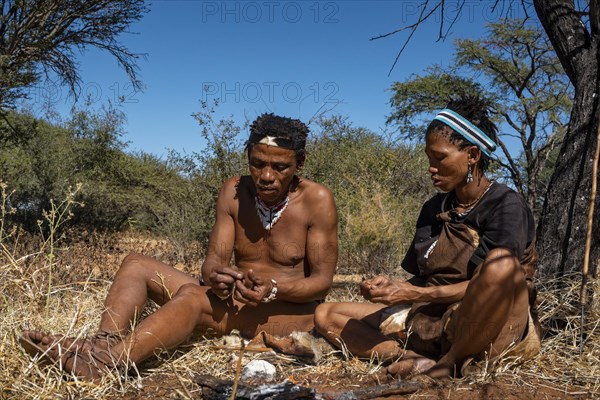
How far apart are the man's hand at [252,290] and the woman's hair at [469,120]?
1.19 meters

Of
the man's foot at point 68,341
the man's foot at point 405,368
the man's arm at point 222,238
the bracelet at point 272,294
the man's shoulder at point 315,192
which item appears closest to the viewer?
the man's foot at point 68,341

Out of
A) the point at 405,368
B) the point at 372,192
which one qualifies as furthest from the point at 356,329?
the point at 372,192

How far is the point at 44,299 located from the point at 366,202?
223 inches

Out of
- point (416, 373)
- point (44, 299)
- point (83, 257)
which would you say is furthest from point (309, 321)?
point (83, 257)

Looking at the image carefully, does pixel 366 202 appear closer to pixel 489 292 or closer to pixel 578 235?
pixel 578 235

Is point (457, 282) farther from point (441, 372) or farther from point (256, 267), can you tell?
point (256, 267)

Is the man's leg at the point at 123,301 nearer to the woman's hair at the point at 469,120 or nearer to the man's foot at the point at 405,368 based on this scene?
the man's foot at the point at 405,368

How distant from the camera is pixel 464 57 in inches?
592

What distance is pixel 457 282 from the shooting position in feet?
10.3

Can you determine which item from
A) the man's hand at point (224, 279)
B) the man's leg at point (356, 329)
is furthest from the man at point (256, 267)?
the man's leg at point (356, 329)

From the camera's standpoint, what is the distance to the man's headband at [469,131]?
3152 mm

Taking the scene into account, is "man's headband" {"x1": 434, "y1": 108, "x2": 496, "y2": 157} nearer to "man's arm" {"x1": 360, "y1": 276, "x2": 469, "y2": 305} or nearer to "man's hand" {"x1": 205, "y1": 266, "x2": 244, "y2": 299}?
"man's arm" {"x1": 360, "y1": 276, "x2": 469, "y2": 305}

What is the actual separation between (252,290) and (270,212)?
635 mm

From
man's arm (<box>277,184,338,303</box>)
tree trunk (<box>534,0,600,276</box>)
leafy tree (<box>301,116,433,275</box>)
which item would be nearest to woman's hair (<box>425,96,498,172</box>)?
man's arm (<box>277,184,338,303</box>)
